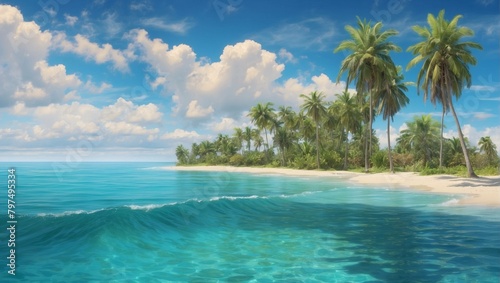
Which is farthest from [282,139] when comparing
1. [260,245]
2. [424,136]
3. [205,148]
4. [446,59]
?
[260,245]

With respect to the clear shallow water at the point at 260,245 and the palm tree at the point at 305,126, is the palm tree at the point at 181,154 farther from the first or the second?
the clear shallow water at the point at 260,245

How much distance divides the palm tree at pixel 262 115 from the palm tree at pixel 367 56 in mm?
30227

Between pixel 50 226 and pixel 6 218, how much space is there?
264 centimetres

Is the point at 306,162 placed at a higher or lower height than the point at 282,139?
lower

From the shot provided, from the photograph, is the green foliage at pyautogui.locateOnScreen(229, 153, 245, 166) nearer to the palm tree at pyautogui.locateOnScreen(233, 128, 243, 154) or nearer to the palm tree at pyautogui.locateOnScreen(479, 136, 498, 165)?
the palm tree at pyautogui.locateOnScreen(233, 128, 243, 154)

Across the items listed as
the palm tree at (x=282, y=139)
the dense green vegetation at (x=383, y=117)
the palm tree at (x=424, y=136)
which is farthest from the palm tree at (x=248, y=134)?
the palm tree at (x=424, y=136)

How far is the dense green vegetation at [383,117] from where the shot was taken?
29391 millimetres

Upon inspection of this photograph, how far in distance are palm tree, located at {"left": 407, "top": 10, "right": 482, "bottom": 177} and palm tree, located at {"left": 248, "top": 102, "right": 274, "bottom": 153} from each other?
4035 cm

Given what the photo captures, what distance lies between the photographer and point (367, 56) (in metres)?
37.5

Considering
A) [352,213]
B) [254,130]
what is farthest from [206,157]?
[352,213]

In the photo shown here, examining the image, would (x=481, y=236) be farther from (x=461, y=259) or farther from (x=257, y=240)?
(x=257, y=240)

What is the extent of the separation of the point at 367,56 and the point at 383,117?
28.0 feet

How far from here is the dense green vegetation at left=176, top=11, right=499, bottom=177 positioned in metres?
29.4

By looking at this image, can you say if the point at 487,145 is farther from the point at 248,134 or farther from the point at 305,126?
the point at 248,134
